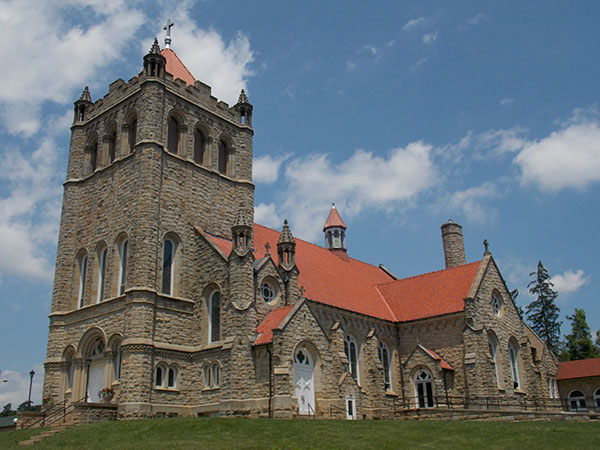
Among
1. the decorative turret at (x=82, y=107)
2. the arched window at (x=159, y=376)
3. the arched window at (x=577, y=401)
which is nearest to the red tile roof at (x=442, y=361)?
the arched window at (x=577, y=401)

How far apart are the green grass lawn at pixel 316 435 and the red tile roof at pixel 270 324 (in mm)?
5031

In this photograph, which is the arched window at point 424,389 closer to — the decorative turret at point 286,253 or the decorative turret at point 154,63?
the decorative turret at point 286,253

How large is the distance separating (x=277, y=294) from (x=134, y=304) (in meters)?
7.10

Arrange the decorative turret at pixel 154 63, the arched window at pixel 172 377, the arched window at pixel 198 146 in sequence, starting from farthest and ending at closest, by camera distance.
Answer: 1. the arched window at pixel 198 146
2. the decorative turret at pixel 154 63
3. the arched window at pixel 172 377

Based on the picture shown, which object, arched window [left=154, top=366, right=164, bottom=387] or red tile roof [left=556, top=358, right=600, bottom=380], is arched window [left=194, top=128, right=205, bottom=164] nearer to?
arched window [left=154, top=366, right=164, bottom=387]

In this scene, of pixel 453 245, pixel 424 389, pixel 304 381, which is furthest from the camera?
pixel 453 245

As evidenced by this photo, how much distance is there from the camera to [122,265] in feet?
102

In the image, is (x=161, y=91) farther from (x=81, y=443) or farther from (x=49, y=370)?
(x=81, y=443)

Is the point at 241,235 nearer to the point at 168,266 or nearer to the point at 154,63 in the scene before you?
the point at 168,266

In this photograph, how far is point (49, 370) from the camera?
31219 mm

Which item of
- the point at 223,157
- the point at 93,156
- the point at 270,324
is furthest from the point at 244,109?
the point at 270,324

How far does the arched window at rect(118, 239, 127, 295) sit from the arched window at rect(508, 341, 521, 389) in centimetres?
2298

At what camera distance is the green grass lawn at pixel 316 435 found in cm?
1850

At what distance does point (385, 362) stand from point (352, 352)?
3210mm
